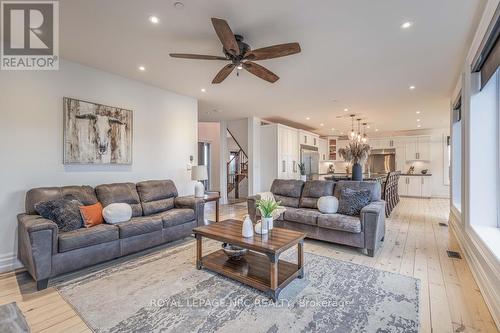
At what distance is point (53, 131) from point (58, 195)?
939mm

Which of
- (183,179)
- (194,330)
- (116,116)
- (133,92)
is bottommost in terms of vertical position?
(194,330)

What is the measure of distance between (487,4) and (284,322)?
332cm

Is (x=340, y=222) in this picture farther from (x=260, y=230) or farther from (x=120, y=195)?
Answer: (x=120, y=195)

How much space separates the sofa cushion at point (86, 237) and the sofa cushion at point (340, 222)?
113 inches

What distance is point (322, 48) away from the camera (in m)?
3.12

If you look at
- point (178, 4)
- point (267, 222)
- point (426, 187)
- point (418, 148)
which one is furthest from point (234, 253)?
point (418, 148)

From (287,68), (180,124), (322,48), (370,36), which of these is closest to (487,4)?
(370,36)

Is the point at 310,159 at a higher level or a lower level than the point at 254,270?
higher

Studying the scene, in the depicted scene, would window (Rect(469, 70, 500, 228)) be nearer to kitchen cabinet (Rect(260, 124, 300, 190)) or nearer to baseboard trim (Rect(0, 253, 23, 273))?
kitchen cabinet (Rect(260, 124, 300, 190))

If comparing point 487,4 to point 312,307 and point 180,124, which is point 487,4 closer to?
point 312,307

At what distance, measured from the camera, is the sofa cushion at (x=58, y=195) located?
9.53ft

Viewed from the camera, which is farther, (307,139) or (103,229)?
(307,139)

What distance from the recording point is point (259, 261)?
281cm

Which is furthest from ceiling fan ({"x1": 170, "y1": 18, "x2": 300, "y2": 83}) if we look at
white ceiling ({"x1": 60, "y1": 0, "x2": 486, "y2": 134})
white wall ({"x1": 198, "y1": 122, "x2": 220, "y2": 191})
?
white wall ({"x1": 198, "y1": 122, "x2": 220, "y2": 191})
